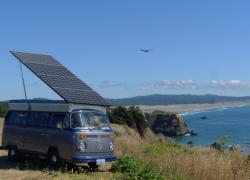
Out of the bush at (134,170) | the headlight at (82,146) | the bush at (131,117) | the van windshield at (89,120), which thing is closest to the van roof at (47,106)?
the van windshield at (89,120)

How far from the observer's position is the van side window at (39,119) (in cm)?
1644

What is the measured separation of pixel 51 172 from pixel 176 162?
356 cm

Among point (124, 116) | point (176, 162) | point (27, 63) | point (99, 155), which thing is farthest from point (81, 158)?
point (124, 116)

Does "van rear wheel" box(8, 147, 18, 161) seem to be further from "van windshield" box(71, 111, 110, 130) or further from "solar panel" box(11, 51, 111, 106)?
"van windshield" box(71, 111, 110, 130)

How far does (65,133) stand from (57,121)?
729 millimetres

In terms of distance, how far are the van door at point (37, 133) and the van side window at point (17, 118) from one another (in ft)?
1.25

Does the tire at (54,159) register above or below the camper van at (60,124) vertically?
below

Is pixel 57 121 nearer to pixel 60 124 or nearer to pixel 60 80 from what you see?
pixel 60 124

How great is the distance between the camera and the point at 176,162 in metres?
13.7

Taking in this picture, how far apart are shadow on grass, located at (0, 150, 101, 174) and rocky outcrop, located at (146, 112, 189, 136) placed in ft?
315

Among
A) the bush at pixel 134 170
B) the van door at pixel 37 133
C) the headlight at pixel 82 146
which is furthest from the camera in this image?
the van door at pixel 37 133

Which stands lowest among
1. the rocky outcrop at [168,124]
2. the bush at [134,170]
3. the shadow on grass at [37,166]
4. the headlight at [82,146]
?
the rocky outcrop at [168,124]

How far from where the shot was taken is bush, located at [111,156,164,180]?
1172cm

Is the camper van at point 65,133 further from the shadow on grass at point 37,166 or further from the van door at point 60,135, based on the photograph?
the shadow on grass at point 37,166
